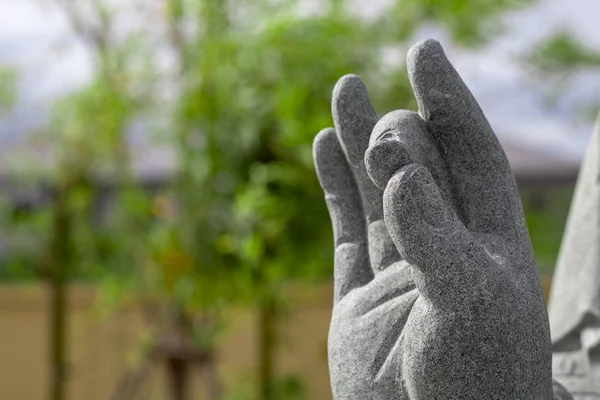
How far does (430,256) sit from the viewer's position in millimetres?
1479

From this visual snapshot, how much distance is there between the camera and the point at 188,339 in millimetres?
4914

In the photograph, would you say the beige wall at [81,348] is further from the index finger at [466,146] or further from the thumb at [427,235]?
the thumb at [427,235]

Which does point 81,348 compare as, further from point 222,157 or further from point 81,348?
point 222,157

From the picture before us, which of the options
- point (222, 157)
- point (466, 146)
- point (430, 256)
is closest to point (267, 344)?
point (222, 157)

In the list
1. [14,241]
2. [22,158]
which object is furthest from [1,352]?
[22,158]

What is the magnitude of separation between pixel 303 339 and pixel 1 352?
99.9 inches

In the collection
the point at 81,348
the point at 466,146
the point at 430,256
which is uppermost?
the point at 81,348

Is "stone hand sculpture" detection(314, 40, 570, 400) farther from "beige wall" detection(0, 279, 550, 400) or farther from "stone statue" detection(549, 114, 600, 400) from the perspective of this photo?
"beige wall" detection(0, 279, 550, 400)

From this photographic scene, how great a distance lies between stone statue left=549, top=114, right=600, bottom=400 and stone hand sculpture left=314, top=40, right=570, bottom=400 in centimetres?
31

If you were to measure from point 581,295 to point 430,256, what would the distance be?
841 mm

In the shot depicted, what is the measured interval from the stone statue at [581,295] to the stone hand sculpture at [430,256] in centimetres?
31

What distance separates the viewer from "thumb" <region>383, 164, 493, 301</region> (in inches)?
58.2

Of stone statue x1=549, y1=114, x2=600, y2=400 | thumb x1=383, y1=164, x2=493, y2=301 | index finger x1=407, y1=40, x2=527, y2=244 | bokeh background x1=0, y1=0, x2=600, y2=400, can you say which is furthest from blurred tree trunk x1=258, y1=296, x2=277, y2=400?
thumb x1=383, y1=164, x2=493, y2=301

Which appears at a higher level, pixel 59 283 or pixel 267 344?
pixel 59 283
